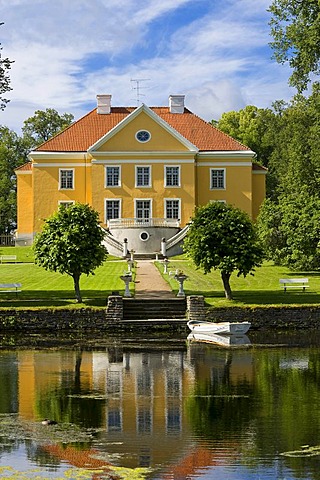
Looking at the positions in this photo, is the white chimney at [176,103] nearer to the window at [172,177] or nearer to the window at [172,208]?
the window at [172,177]

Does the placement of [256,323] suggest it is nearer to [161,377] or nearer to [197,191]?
[161,377]

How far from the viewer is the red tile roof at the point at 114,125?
53.7m

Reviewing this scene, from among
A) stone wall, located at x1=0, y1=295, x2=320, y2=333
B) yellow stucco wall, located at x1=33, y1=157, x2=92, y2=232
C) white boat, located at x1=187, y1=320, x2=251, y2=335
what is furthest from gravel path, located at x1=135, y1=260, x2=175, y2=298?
yellow stucco wall, located at x1=33, y1=157, x2=92, y2=232

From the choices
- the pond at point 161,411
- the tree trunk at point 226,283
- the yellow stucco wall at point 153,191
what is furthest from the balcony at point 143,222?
the pond at point 161,411

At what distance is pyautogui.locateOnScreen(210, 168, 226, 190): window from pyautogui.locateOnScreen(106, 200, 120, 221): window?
624 cm

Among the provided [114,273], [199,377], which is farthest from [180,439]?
[114,273]

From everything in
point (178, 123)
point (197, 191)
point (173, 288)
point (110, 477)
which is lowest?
point (110, 477)

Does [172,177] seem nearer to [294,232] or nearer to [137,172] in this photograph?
[137,172]

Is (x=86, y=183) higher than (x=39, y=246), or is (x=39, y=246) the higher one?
(x=86, y=183)

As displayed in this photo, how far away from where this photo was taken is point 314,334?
24.0 m

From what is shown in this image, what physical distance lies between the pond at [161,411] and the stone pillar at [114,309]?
3332 millimetres

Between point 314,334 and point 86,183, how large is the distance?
3167 cm

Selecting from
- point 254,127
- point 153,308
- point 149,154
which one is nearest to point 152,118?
point 149,154

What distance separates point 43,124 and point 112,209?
19845 millimetres
